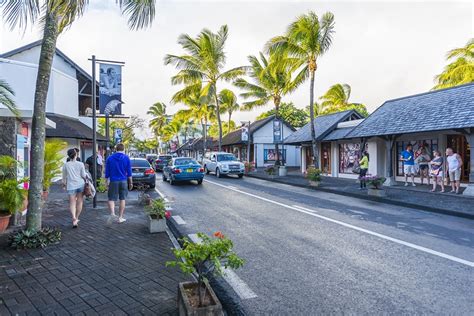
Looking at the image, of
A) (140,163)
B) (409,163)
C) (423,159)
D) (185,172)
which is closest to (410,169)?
(409,163)

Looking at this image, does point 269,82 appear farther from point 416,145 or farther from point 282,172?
point 416,145

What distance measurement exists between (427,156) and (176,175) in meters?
12.3

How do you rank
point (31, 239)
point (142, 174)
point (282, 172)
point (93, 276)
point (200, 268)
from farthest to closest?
1. point (282, 172)
2. point (142, 174)
3. point (31, 239)
4. point (93, 276)
5. point (200, 268)

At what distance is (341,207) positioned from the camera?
1084 centimetres

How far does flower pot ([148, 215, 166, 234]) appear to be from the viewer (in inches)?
279

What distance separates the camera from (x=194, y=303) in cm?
335

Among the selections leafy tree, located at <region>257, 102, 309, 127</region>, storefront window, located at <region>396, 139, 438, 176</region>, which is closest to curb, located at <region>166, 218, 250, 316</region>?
storefront window, located at <region>396, 139, 438, 176</region>

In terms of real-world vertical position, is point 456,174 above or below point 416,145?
below

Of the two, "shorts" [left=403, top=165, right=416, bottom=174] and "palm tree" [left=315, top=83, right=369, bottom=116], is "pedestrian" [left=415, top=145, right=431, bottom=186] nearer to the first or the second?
"shorts" [left=403, top=165, right=416, bottom=174]

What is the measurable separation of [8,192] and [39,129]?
64.5 inches

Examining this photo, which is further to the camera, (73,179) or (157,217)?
(73,179)

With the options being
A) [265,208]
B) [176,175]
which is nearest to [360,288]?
[265,208]

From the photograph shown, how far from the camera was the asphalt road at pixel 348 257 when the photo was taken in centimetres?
389

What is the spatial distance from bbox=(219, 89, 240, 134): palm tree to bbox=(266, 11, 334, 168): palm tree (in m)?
18.1
